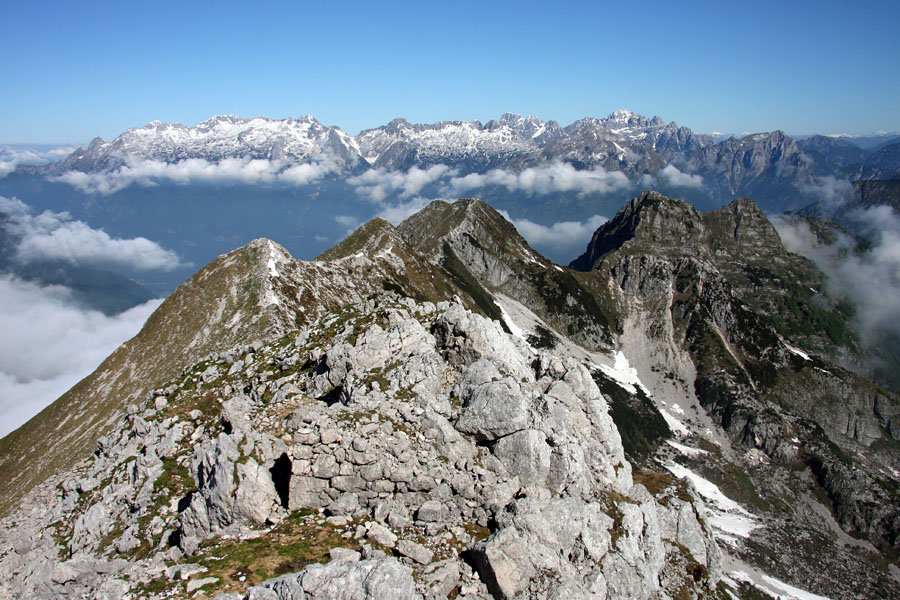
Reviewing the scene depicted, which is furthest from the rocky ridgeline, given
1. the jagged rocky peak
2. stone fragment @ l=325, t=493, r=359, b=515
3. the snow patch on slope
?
the jagged rocky peak

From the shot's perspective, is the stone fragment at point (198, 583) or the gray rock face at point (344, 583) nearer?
the gray rock face at point (344, 583)

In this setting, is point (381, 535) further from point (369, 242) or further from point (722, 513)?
point (722, 513)

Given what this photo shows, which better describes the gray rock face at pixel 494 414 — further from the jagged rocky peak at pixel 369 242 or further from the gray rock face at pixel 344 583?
the jagged rocky peak at pixel 369 242

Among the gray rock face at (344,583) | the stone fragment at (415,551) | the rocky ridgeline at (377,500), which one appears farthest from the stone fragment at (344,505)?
the gray rock face at (344,583)

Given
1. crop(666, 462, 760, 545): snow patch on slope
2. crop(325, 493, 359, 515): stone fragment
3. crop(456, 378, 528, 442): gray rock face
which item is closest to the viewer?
crop(325, 493, 359, 515): stone fragment

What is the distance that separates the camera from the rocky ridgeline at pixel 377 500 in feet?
67.6

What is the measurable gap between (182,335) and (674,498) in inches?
3389

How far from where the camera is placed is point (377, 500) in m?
24.0

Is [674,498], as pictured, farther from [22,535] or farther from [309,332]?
[22,535]

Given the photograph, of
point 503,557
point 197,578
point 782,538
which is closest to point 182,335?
point 197,578

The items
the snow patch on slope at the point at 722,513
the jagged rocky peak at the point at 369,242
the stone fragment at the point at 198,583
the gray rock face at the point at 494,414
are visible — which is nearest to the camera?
the stone fragment at the point at 198,583

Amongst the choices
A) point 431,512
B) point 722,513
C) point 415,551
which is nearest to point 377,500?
point 431,512

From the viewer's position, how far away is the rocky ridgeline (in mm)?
20594

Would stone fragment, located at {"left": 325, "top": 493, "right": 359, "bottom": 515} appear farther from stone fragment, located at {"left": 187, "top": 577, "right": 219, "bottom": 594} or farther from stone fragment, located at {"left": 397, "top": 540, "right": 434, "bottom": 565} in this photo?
stone fragment, located at {"left": 187, "top": 577, "right": 219, "bottom": 594}
